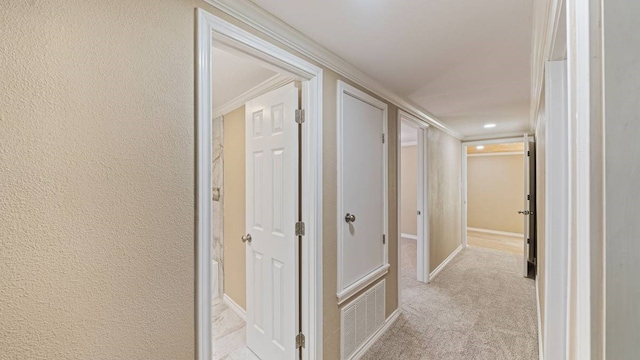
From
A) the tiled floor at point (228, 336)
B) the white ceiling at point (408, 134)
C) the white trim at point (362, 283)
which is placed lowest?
the tiled floor at point (228, 336)

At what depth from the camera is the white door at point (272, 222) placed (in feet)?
5.77

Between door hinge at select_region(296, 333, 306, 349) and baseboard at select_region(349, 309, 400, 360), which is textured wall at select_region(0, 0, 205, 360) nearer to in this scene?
door hinge at select_region(296, 333, 306, 349)

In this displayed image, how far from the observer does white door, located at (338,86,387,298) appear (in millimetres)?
1918

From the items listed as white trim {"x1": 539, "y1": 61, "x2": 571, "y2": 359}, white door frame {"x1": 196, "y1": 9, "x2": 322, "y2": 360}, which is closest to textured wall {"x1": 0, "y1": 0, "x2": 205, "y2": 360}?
white door frame {"x1": 196, "y1": 9, "x2": 322, "y2": 360}

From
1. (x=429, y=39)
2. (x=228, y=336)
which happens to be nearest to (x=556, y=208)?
(x=429, y=39)

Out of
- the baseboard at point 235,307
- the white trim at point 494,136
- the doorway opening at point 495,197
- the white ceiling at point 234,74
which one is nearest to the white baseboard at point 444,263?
the doorway opening at point 495,197

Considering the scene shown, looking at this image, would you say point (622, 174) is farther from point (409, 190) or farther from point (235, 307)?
point (409, 190)

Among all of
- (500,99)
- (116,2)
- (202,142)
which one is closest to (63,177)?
(202,142)

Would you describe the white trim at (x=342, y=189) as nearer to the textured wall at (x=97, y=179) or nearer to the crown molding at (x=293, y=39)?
the crown molding at (x=293, y=39)

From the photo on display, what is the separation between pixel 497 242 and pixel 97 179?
6728 millimetres

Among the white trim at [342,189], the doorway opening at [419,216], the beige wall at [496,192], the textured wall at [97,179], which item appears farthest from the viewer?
the beige wall at [496,192]

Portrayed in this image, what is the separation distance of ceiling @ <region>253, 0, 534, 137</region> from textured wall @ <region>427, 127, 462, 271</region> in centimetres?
127

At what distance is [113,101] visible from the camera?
2.85 feet

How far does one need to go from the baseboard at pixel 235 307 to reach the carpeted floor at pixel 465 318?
1.25 metres
